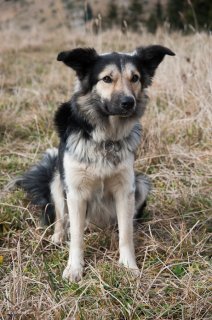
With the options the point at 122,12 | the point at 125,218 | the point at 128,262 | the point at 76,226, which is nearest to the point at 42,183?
the point at 76,226

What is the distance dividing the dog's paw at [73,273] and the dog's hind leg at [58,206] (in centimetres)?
48

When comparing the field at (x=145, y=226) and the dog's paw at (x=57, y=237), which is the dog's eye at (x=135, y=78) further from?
the dog's paw at (x=57, y=237)

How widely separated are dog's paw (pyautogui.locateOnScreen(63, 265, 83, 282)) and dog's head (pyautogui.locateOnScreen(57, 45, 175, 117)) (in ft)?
3.30

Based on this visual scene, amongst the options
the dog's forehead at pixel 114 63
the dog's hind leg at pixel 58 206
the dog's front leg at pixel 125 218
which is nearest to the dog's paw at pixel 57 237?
the dog's hind leg at pixel 58 206

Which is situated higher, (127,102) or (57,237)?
(127,102)

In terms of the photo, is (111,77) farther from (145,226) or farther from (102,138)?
(145,226)

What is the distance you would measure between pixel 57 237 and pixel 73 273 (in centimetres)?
55

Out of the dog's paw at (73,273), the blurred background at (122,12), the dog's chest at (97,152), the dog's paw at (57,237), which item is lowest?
the dog's paw at (57,237)

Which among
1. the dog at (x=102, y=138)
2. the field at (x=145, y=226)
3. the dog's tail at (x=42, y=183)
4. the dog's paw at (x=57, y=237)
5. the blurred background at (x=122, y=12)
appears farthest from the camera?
the blurred background at (x=122, y=12)

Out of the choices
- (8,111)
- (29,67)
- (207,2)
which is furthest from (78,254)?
(207,2)

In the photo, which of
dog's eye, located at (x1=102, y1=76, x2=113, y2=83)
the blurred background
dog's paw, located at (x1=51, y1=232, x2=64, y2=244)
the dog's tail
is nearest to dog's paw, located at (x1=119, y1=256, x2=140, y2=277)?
dog's paw, located at (x1=51, y1=232, x2=64, y2=244)

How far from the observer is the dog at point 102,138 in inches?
117

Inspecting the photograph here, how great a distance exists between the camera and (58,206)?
353cm

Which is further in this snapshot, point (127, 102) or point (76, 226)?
point (76, 226)
